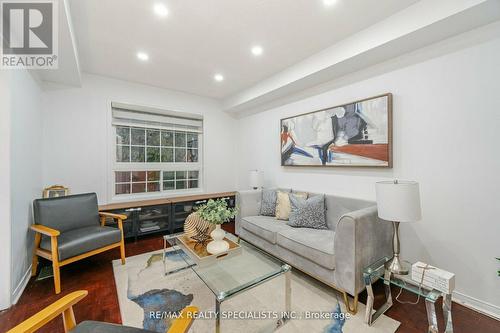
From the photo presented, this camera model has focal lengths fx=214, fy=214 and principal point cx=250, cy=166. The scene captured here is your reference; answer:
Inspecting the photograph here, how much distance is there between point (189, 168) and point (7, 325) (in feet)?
9.99

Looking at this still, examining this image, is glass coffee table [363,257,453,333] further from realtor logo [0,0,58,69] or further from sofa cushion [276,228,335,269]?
realtor logo [0,0,58,69]

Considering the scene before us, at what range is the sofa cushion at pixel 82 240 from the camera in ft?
6.97

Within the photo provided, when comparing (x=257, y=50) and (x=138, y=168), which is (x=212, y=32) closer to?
(x=257, y=50)

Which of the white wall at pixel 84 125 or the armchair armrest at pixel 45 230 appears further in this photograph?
the white wall at pixel 84 125

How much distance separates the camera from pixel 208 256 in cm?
194

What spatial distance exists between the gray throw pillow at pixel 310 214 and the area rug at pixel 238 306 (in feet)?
1.83

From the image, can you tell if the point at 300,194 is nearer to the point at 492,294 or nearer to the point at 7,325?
the point at 492,294

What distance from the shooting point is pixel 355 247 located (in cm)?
174

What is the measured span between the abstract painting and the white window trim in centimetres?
187

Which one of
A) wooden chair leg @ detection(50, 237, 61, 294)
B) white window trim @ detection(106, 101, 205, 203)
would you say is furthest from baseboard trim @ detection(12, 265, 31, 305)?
white window trim @ detection(106, 101, 205, 203)

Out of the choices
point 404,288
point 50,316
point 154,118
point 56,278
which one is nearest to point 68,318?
point 50,316

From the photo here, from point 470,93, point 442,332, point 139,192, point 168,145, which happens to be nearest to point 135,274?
point 139,192

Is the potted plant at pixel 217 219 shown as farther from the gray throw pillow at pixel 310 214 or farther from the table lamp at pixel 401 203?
the table lamp at pixel 401 203

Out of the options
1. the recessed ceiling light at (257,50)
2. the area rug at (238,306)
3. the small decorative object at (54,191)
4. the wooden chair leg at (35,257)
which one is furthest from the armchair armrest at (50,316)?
the recessed ceiling light at (257,50)
